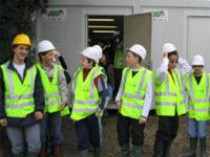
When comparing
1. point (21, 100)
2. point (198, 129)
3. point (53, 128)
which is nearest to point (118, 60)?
point (198, 129)

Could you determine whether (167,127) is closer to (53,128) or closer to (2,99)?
(53,128)

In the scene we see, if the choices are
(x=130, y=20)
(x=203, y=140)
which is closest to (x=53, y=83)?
(x=203, y=140)

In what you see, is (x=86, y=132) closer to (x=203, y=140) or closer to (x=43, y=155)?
(x=43, y=155)

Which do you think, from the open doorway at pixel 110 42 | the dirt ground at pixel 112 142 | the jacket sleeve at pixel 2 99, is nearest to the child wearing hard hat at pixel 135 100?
the dirt ground at pixel 112 142

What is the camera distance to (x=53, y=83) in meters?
7.71

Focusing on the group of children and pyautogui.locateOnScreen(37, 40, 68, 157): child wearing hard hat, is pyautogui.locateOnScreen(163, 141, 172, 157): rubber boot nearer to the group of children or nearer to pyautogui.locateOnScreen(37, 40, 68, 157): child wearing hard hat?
the group of children

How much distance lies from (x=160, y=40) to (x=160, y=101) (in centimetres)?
553

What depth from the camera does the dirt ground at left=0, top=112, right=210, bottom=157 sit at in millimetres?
8961

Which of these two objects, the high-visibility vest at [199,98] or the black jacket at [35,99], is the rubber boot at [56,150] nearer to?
the black jacket at [35,99]

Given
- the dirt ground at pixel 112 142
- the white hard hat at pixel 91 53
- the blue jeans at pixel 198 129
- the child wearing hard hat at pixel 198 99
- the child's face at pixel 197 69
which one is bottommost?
the dirt ground at pixel 112 142

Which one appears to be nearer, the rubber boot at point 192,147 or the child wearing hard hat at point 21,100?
the child wearing hard hat at point 21,100

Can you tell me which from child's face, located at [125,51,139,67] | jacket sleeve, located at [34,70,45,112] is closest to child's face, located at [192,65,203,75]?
child's face, located at [125,51,139,67]

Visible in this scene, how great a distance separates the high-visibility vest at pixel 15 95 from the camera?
689 centimetres

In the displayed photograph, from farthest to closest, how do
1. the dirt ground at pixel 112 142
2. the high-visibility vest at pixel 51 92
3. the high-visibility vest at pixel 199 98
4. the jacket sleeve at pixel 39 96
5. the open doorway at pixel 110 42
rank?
the open doorway at pixel 110 42, the dirt ground at pixel 112 142, the high-visibility vest at pixel 199 98, the high-visibility vest at pixel 51 92, the jacket sleeve at pixel 39 96
